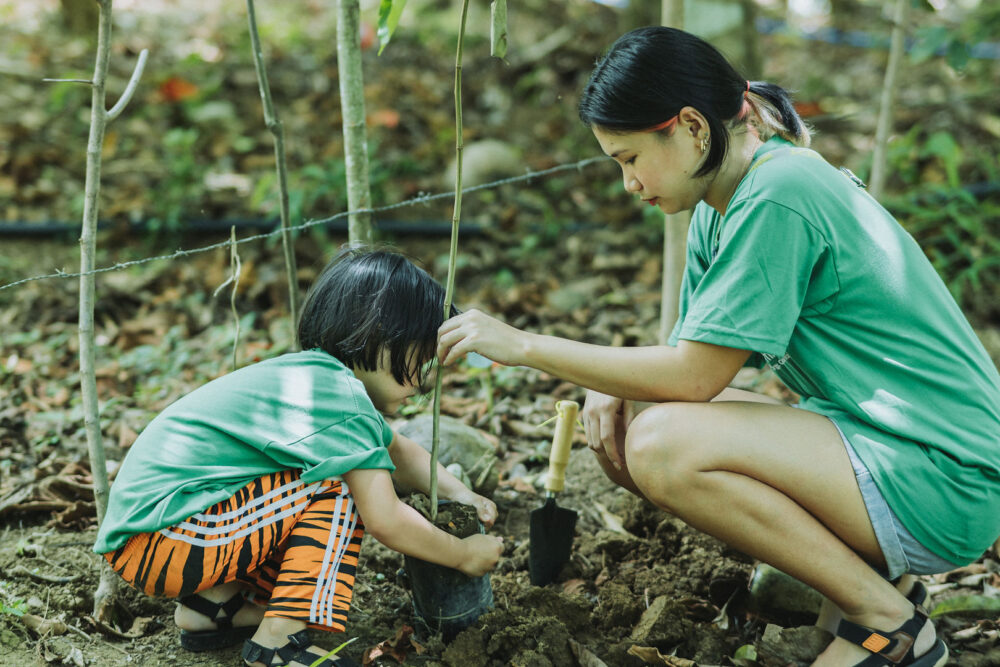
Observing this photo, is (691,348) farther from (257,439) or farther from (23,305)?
(23,305)

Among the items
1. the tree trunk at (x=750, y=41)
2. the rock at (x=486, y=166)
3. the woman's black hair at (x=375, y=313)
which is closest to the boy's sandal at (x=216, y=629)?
the woman's black hair at (x=375, y=313)

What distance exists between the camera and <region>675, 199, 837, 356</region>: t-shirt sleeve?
1.70 metres

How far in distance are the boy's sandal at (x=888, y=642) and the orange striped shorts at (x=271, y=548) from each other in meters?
1.08

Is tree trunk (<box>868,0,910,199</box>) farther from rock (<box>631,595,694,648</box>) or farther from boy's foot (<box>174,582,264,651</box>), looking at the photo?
boy's foot (<box>174,582,264,651</box>)

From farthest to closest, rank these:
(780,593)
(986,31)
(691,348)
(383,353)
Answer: (986,31), (780,593), (383,353), (691,348)

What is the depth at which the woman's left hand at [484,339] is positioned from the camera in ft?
6.04

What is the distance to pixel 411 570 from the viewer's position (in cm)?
201

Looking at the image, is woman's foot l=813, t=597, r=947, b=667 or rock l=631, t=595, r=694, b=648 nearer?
woman's foot l=813, t=597, r=947, b=667

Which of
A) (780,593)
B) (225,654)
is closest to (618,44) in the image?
(780,593)

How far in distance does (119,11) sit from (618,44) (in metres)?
5.61

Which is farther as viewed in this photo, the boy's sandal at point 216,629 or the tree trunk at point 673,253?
the tree trunk at point 673,253

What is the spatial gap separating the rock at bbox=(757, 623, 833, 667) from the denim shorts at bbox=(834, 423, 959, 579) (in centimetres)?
22

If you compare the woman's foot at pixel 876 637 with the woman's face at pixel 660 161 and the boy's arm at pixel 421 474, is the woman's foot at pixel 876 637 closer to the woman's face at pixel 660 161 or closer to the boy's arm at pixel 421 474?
the boy's arm at pixel 421 474

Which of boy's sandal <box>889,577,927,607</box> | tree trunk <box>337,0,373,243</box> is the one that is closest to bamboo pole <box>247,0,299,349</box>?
tree trunk <box>337,0,373,243</box>
